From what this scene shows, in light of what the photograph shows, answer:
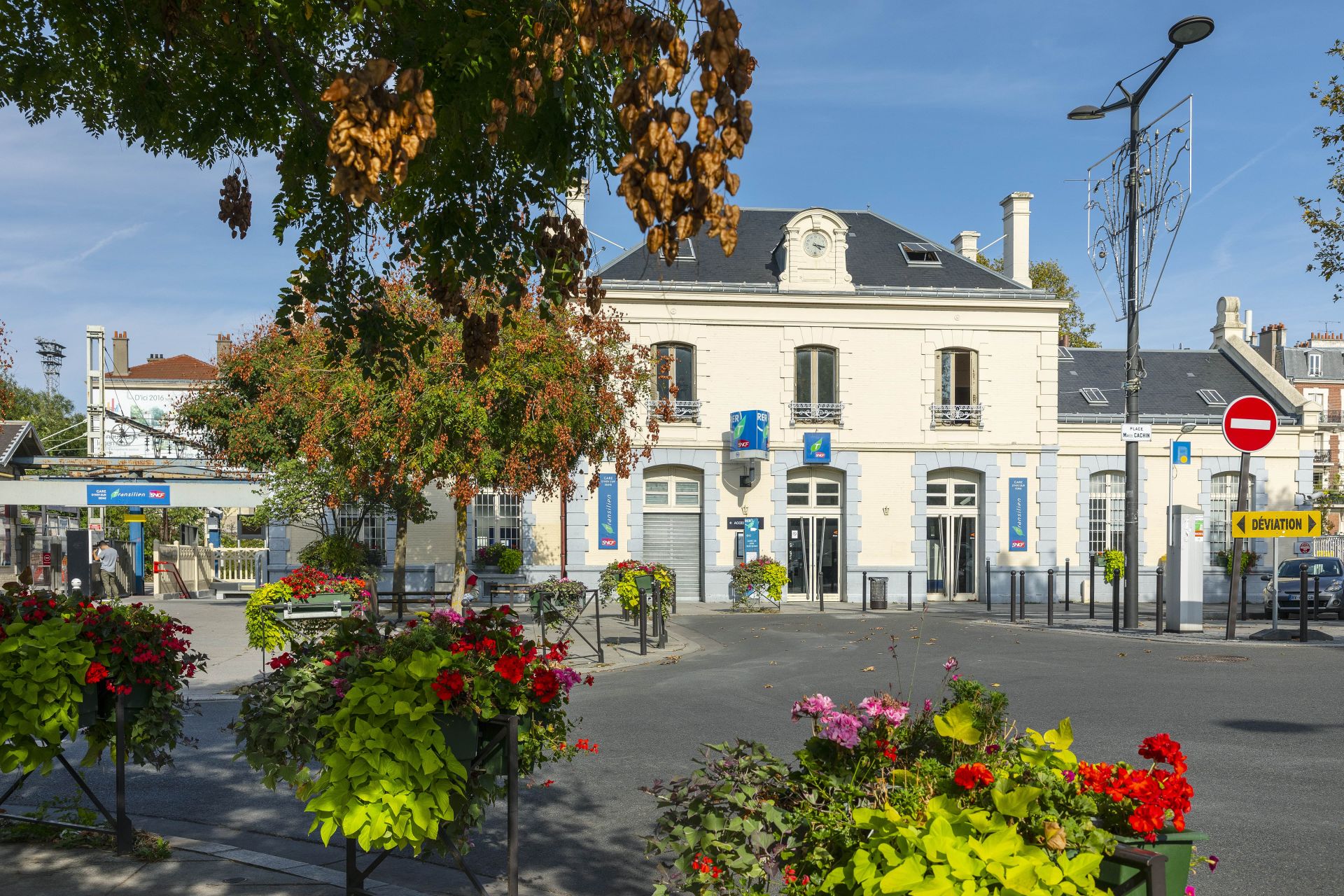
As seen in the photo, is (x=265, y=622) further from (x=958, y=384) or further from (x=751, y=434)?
(x=958, y=384)

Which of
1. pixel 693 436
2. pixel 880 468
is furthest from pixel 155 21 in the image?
pixel 880 468

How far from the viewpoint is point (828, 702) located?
3.36m

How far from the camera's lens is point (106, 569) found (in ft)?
85.6

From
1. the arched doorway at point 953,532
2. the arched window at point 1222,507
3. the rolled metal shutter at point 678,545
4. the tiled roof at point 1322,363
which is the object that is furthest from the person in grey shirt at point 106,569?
the tiled roof at point 1322,363

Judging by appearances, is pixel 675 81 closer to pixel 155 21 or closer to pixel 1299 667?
pixel 155 21

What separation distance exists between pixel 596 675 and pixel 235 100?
9049 millimetres

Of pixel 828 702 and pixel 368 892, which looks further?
pixel 368 892

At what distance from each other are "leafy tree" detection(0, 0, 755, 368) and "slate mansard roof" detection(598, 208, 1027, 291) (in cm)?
2111

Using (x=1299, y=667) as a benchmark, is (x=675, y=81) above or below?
above

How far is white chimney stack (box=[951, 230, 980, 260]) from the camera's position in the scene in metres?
31.2

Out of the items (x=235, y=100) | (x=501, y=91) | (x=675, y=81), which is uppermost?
(x=235, y=100)

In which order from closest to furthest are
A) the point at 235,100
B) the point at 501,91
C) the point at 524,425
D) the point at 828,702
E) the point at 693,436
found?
the point at 828,702, the point at 501,91, the point at 235,100, the point at 524,425, the point at 693,436

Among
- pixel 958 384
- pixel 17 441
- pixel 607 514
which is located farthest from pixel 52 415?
pixel 958 384

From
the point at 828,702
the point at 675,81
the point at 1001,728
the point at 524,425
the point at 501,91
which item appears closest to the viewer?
Answer: the point at 675,81
